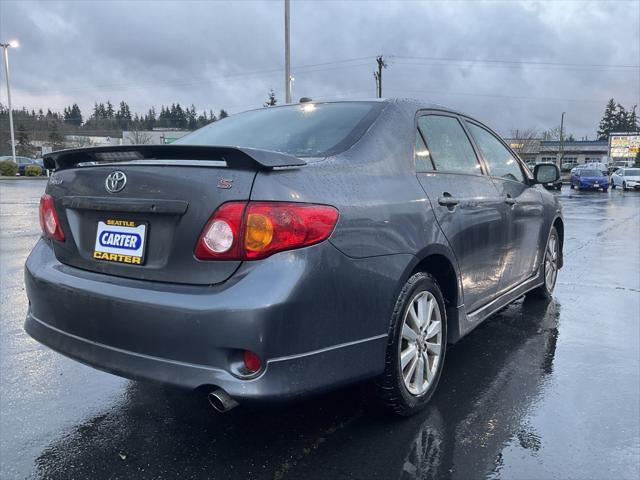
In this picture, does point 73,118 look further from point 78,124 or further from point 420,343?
point 420,343

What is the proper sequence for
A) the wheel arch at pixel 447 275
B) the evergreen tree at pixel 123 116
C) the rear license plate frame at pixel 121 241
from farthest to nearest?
the evergreen tree at pixel 123 116 → the wheel arch at pixel 447 275 → the rear license plate frame at pixel 121 241

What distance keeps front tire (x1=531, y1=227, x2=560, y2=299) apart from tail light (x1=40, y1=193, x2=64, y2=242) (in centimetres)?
403

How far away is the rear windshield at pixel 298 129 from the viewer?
2.81m

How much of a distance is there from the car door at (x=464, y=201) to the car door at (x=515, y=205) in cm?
18

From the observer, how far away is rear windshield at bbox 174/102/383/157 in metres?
2.81

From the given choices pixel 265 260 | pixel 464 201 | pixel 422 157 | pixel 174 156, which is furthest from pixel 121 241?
pixel 464 201

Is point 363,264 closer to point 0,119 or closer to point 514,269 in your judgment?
point 514,269

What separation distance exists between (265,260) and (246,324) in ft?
0.83

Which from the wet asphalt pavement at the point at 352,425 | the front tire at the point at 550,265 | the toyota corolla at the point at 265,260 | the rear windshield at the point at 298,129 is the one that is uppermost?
the rear windshield at the point at 298,129

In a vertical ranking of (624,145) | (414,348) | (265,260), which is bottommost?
(414,348)

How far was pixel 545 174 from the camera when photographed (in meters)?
4.83

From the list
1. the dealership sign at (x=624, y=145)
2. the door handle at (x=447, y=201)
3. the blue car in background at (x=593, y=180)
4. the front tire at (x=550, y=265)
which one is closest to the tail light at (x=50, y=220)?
the door handle at (x=447, y=201)

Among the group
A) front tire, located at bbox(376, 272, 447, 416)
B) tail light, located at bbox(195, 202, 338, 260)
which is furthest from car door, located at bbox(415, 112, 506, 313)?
tail light, located at bbox(195, 202, 338, 260)

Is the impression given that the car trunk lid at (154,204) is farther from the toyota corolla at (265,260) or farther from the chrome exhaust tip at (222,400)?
the chrome exhaust tip at (222,400)
